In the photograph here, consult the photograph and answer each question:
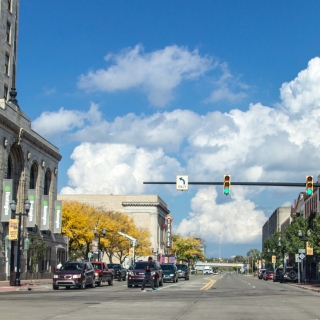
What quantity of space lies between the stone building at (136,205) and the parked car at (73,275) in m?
92.0

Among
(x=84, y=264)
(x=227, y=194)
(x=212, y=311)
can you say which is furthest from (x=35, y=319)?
(x=84, y=264)

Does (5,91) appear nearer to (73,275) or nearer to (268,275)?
(73,275)

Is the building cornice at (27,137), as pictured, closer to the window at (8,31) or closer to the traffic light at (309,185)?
the window at (8,31)

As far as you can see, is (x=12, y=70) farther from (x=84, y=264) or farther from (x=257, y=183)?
(x=257, y=183)

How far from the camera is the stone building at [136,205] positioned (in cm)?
13338

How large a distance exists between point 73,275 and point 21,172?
23792 mm

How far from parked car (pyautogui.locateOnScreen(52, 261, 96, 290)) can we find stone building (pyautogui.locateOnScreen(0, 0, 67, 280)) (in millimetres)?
13030

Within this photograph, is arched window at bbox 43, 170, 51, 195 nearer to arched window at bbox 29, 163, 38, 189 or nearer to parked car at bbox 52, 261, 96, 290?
arched window at bbox 29, 163, 38, 189

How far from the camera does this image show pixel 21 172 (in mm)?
59781

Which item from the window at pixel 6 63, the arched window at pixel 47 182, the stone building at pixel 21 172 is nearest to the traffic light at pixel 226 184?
the stone building at pixel 21 172

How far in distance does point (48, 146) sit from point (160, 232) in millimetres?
77780

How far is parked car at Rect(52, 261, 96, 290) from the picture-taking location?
1497 inches

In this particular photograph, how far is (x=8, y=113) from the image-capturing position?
56.3 metres

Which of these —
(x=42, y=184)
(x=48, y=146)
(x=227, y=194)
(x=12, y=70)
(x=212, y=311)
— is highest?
(x=12, y=70)
